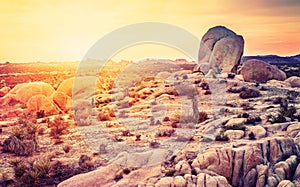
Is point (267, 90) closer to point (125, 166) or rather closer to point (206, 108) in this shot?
point (206, 108)

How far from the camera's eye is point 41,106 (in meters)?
25.6

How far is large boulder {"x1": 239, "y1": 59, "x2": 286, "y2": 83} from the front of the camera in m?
35.0

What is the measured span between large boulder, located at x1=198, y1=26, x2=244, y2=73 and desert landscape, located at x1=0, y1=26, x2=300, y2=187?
407 cm

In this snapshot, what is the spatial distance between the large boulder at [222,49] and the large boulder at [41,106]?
18097mm

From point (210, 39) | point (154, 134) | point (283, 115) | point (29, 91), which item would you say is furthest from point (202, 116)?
point (210, 39)

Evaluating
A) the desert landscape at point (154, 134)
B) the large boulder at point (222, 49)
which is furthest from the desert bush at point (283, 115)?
the large boulder at point (222, 49)

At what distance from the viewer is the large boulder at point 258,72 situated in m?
35.0

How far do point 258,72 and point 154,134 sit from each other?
19.6 m

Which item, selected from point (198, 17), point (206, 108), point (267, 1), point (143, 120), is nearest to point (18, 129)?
point (143, 120)

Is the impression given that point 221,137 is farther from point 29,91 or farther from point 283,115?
point 29,91

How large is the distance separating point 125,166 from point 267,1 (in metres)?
17.0

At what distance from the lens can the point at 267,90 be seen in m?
29.1

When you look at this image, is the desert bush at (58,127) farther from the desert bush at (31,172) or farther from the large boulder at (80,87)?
the large boulder at (80,87)

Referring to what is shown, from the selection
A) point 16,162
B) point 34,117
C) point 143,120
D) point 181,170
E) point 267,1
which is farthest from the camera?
point 267,1
